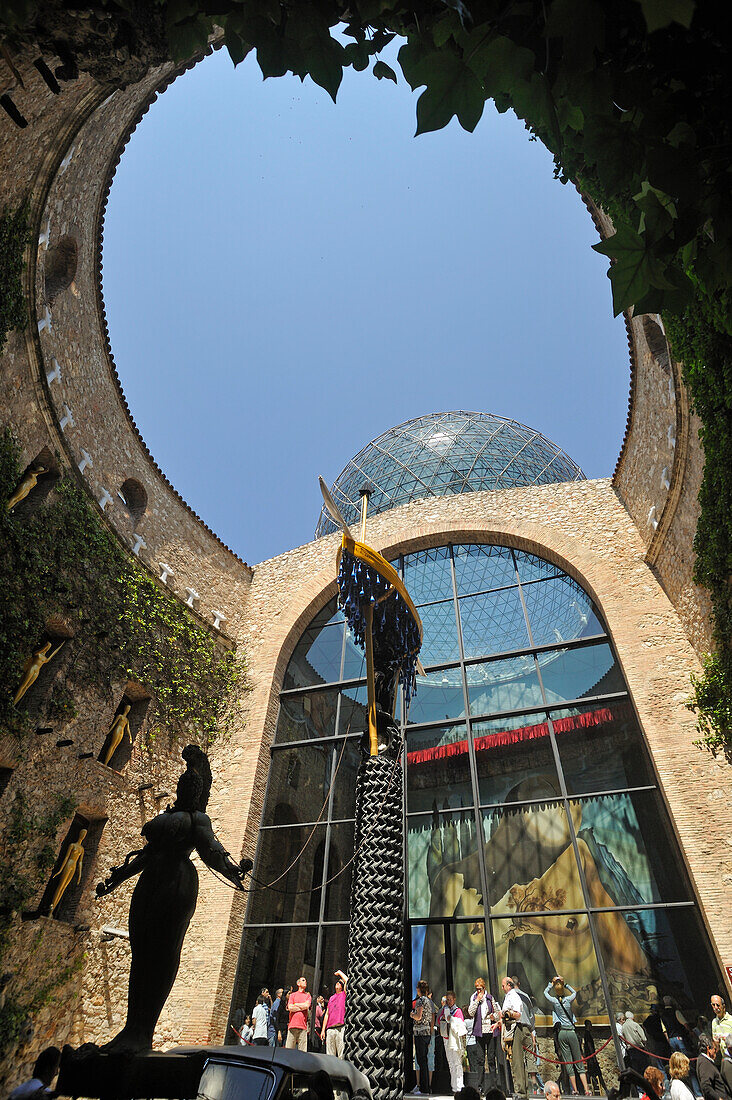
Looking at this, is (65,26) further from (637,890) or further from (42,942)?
(637,890)

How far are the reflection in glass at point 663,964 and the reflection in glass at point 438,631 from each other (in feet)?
17.1

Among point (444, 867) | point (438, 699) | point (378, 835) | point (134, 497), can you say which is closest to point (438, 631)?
point (438, 699)

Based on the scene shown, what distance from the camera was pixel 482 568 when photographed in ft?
40.3

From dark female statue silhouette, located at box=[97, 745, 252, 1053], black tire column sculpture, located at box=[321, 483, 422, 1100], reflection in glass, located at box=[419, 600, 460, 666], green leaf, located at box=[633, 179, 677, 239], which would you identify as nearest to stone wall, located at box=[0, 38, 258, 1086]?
reflection in glass, located at box=[419, 600, 460, 666]

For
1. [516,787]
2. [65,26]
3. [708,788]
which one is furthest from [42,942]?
[65,26]

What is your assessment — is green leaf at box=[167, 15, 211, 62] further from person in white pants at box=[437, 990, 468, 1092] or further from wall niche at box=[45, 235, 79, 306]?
person in white pants at box=[437, 990, 468, 1092]

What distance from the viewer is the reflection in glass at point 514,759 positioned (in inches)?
378

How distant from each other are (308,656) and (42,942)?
6.27 metres

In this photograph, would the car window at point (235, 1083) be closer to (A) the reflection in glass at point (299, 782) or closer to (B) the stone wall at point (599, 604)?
(B) the stone wall at point (599, 604)

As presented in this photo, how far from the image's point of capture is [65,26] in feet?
13.2

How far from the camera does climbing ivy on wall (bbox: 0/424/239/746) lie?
791 cm

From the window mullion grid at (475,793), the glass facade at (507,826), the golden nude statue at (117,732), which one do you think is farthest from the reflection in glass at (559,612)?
the golden nude statue at (117,732)

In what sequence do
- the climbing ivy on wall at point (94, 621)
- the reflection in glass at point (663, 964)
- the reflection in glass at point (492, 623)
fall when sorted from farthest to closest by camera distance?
the reflection in glass at point (492, 623), the climbing ivy on wall at point (94, 621), the reflection in glass at point (663, 964)

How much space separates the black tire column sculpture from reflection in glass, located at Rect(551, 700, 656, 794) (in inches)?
149
